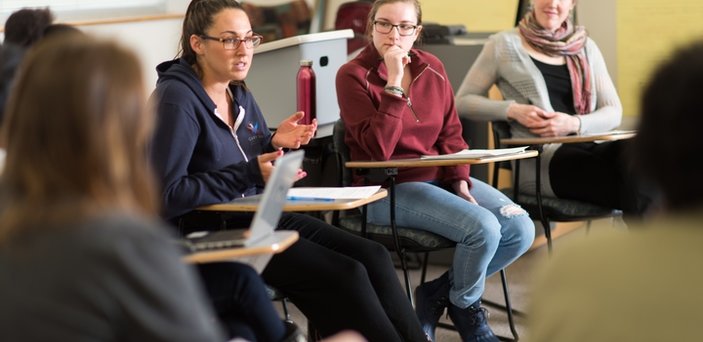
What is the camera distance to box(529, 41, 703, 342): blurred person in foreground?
121 centimetres

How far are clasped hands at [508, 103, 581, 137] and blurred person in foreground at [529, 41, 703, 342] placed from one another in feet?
7.99

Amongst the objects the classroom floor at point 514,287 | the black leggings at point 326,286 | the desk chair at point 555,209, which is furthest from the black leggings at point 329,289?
the desk chair at point 555,209

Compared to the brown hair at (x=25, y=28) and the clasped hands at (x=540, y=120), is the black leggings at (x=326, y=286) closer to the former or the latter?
the brown hair at (x=25, y=28)

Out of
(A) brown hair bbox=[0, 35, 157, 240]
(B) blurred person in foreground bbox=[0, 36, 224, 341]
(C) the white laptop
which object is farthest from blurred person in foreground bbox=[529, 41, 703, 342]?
(C) the white laptop

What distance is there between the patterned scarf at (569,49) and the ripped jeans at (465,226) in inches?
30.1

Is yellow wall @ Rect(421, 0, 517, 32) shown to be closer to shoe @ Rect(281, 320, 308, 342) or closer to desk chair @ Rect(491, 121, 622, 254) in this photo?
desk chair @ Rect(491, 121, 622, 254)

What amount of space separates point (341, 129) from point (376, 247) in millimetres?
627

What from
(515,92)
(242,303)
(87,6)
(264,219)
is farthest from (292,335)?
(87,6)

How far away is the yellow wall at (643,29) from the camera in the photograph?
5105 mm

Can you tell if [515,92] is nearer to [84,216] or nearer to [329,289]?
[329,289]

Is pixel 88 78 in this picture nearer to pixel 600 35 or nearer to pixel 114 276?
pixel 114 276

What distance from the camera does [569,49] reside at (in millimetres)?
3984

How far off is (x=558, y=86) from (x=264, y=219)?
2120mm

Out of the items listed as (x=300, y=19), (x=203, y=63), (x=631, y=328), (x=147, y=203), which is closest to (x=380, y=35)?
(x=203, y=63)
